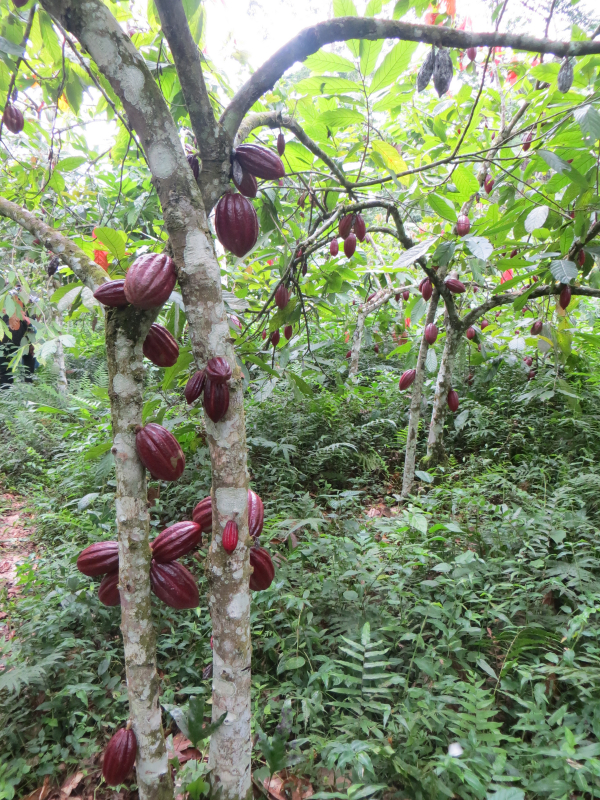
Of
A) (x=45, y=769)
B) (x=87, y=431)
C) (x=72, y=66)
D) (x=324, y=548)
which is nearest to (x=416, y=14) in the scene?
(x=72, y=66)

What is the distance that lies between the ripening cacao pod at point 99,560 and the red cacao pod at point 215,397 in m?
0.34

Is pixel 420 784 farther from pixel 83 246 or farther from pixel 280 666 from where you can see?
pixel 83 246

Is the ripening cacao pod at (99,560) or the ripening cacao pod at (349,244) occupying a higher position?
the ripening cacao pod at (349,244)

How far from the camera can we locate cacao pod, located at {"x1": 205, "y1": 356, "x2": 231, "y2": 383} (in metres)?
0.79

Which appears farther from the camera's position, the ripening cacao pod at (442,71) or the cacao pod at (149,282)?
the ripening cacao pod at (442,71)

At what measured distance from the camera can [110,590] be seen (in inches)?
35.5

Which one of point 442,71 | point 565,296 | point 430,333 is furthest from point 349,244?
point 565,296

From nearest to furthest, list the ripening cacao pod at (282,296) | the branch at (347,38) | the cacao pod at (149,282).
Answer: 1. the cacao pod at (149,282)
2. the branch at (347,38)
3. the ripening cacao pod at (282,296)

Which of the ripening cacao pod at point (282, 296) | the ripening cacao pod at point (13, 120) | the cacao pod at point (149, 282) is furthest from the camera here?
the ripening cacao pod at point (282, 296)

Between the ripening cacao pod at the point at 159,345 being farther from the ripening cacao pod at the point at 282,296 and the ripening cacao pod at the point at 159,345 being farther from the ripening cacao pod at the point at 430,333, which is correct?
the ripening cacao pod at the point at 430,333

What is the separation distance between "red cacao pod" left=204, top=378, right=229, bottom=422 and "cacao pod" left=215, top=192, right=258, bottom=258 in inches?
12.7

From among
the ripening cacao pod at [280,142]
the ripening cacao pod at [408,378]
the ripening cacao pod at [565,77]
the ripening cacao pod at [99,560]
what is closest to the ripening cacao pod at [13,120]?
the ripening cacao pod at [280,142]

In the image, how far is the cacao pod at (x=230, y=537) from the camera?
82cm

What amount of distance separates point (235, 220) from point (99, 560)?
716 millimetres
